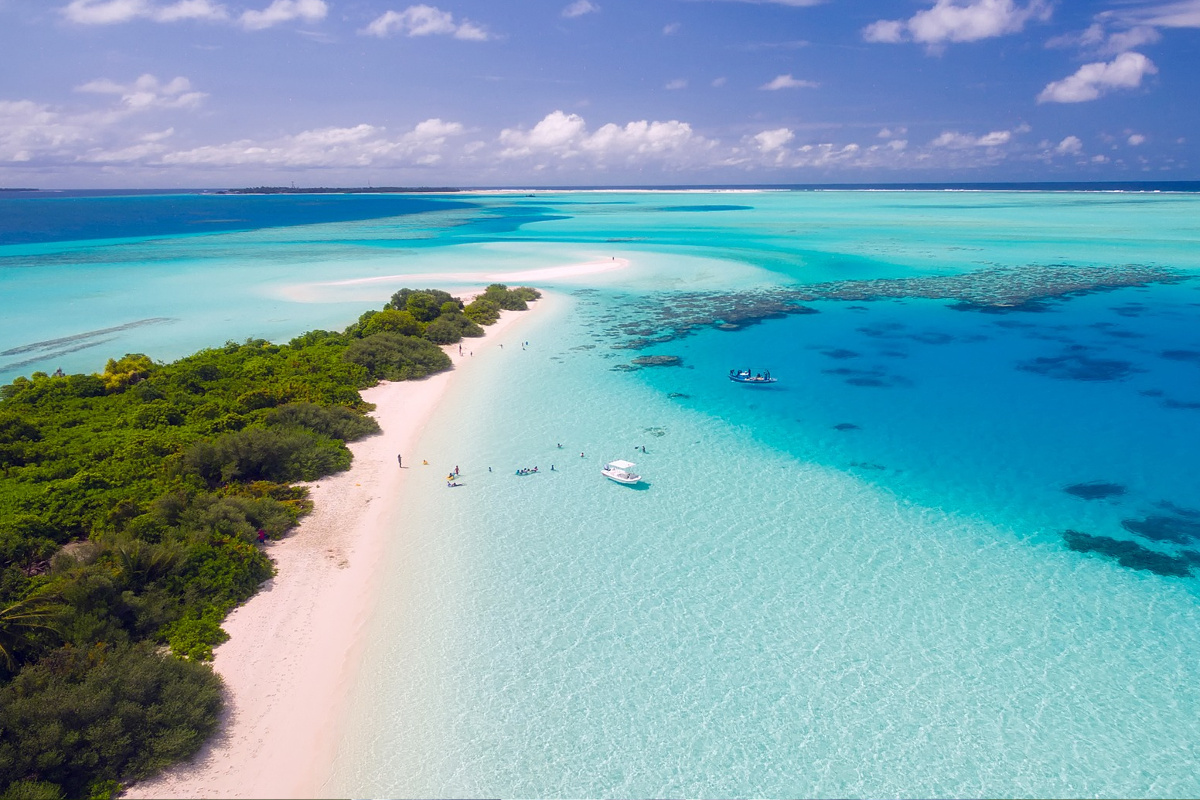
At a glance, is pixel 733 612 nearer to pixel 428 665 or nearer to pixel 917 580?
pixel 917 580

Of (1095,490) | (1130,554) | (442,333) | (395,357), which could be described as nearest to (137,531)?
(395,357)

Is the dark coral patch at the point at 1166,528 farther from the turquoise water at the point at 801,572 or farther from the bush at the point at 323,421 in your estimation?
the bush at the point at 323,421

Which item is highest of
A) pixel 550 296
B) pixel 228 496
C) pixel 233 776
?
pixel 550 296

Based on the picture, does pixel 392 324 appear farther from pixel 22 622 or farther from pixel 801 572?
pixel 801 572

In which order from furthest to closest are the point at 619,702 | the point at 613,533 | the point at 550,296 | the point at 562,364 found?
the point at 550,296
the point at 562,364
the point at 613,533
the point at 619,702

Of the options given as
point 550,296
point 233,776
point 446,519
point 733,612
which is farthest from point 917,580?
point 550,296

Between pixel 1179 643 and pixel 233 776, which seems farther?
pixel 1179 643

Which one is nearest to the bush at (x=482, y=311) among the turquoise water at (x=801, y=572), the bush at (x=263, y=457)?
the turquoise water at (x=801, y=572)
